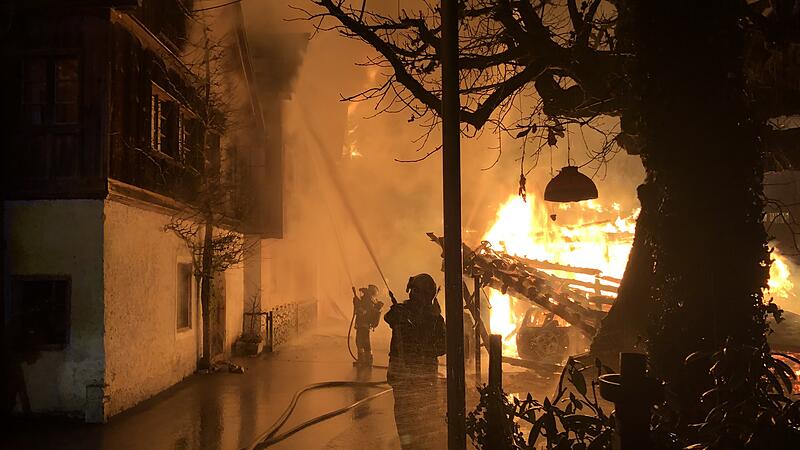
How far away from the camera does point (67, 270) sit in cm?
914

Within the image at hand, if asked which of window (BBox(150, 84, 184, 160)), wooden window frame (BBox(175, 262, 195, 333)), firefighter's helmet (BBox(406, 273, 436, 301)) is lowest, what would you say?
wooden window frame (BBox(175, 262, 195, 333))

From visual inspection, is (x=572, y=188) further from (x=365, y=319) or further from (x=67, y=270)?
(x=365, y=319)

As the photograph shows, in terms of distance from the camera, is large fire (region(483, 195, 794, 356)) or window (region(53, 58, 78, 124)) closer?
window (region(53, 58, 78, 124))

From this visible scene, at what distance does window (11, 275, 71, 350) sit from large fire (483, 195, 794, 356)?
12.8m

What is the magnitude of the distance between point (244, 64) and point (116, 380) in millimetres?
11232

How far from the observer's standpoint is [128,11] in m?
10.1

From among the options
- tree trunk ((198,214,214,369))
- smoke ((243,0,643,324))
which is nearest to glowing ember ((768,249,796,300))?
Answer: smoke ((243,0,643,324))

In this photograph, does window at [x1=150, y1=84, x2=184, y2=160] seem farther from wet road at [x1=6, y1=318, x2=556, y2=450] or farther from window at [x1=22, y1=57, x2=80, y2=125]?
wet road at [x1=6, y1=318, x2=556, y2=450]

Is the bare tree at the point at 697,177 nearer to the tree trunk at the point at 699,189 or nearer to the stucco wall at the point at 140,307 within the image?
the tree trunk at the point at 699,189

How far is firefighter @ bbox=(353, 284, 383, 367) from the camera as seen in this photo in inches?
590

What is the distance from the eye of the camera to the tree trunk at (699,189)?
399cm

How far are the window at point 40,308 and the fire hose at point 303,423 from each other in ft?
13.6

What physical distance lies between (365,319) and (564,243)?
49.4 feet

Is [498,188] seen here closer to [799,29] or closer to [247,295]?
[247,295]
